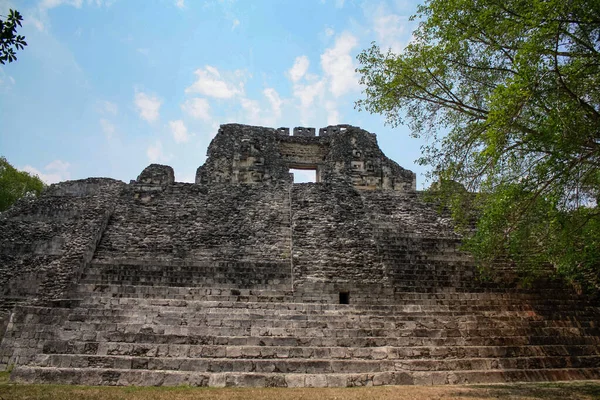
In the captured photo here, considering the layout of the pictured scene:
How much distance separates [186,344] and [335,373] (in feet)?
8.14

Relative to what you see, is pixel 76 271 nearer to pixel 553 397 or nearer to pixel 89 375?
pixel 89 375

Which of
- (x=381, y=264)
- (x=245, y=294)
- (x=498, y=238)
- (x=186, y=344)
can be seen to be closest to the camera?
(x=186, y=344)

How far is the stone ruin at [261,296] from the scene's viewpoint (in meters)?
6.62

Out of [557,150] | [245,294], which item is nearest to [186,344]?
[245,294]

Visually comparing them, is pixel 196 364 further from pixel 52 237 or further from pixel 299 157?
pixel 299 157

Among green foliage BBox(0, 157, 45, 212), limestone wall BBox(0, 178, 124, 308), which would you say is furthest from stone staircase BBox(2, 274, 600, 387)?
green foliage BBox(0, 157, 45, 212)

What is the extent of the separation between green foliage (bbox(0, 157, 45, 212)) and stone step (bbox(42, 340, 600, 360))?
22.1 metres

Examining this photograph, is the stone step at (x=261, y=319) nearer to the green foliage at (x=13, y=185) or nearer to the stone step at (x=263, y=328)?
the stone step at (x=263, y=328)

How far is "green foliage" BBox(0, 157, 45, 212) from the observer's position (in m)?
24.7

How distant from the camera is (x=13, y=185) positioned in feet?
83.0

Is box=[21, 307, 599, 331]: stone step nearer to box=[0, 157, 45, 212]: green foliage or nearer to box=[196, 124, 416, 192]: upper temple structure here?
box=[196, 124, 416, 192]: upper temple structure

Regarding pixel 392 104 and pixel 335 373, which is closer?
pixel 335 373

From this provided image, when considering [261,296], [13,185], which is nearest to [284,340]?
[261,296]

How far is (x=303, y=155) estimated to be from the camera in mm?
21062
